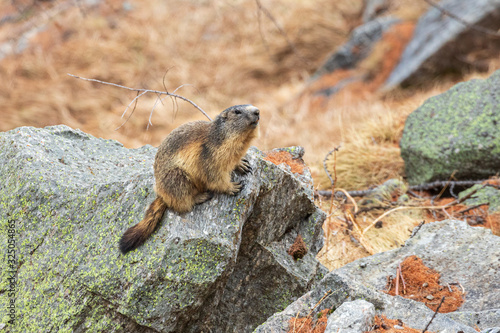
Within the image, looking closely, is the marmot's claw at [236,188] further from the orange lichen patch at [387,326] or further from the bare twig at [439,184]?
the bare twig at [439,184]

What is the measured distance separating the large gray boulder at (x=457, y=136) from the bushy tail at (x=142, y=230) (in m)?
4.83

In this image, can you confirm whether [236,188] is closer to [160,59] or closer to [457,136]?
[457,136]

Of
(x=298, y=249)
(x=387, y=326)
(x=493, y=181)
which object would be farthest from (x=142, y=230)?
(x=493, y=181)

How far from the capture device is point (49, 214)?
3760 millimetres

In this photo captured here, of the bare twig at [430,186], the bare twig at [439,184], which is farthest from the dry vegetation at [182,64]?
the bare twig at [439,184]

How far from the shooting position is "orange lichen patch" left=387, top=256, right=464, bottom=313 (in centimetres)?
357

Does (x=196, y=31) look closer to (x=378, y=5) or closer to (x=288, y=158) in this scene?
(x=378, y=5)

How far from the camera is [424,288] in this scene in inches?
148

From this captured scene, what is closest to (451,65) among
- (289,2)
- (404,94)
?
(404,94)

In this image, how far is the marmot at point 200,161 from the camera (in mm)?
3666

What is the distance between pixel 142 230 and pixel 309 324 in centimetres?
138

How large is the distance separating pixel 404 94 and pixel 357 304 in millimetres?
9762

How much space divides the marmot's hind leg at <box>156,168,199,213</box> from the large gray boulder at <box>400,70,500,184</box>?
4.50 m

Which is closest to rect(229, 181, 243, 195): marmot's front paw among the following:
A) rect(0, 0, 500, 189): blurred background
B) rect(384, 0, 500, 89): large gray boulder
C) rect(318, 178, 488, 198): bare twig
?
rect(318, 178, 488, 198): bare twig
